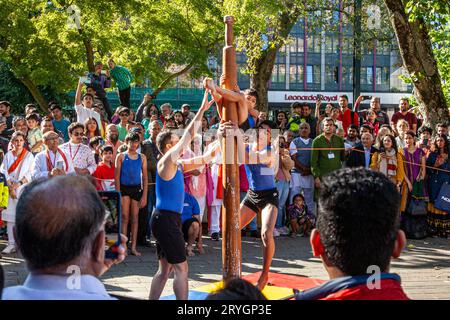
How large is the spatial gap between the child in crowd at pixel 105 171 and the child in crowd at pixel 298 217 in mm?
3577

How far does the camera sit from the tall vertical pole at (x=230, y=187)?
6070 mm

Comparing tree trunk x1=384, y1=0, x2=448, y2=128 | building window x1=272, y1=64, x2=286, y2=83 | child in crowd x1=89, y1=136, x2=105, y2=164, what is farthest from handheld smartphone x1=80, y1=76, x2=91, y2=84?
building window x1=272, y1=64, x2=286, y2=83

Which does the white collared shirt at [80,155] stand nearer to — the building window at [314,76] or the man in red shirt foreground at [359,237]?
the man in red shirt foreground at [359,237]

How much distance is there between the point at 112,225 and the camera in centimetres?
362

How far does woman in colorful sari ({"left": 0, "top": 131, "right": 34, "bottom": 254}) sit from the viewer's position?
32.0 feet

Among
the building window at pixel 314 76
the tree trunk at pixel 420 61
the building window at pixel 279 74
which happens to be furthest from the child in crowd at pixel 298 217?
the building window at pixel 314 76

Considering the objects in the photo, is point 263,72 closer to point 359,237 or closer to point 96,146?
point 96,146

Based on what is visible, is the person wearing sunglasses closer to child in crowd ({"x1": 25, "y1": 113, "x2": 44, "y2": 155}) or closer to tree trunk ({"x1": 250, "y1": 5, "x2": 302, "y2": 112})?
child in crowd ({"x1": 25, "y1": 113, "x2": 44, "y2": 155})

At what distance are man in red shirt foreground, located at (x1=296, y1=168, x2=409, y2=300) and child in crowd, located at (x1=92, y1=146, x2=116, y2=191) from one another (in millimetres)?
7748

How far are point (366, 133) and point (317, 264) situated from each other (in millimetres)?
3704

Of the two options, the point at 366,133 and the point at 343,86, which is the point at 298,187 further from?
the point at 343,86

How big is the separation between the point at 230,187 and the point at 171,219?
66 cm

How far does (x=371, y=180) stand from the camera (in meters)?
2.71

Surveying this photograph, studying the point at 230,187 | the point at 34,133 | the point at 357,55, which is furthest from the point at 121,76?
the point at 230,187
